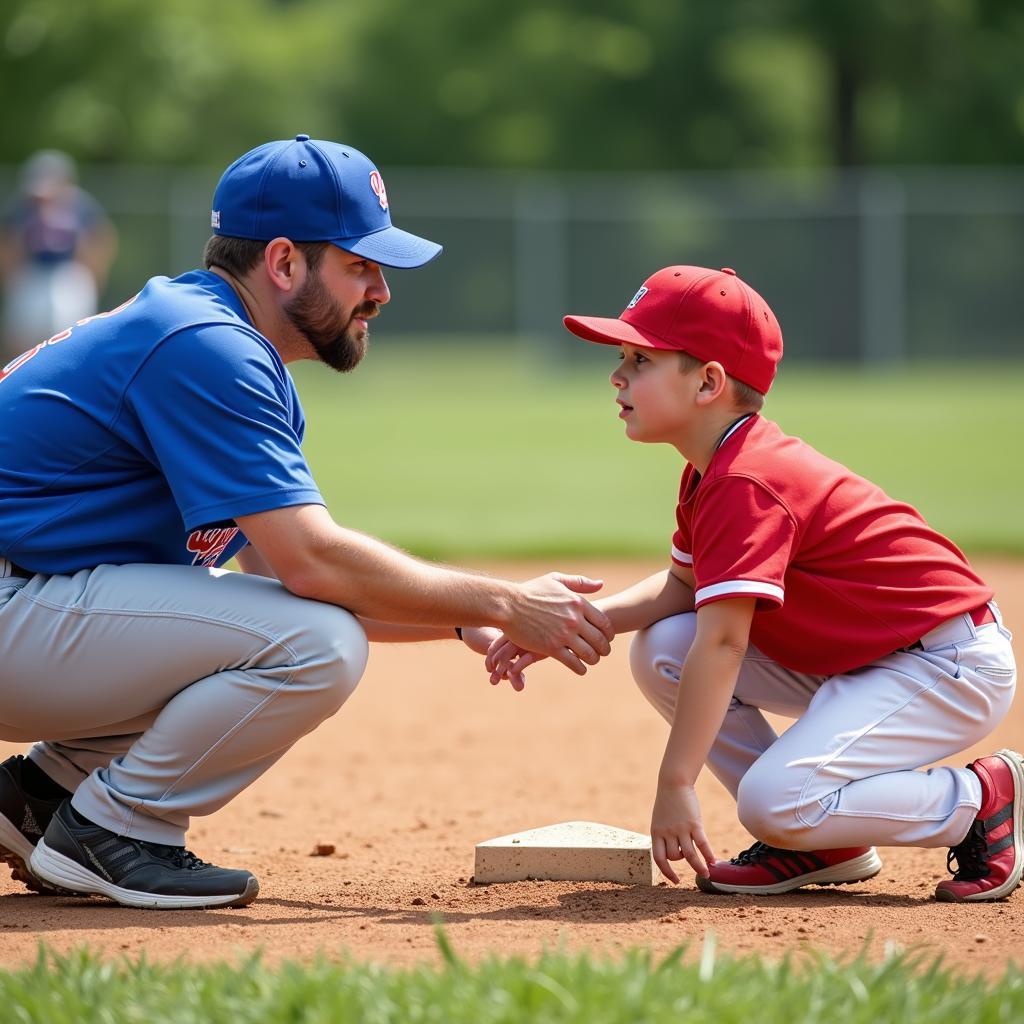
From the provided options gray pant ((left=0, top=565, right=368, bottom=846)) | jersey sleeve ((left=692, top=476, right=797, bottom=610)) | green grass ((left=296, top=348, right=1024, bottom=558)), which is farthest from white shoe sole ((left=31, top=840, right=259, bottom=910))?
green grass ((left=296, top=348, right=1024, bottom=558))

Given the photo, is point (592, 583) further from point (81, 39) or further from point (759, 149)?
point (759, 149)

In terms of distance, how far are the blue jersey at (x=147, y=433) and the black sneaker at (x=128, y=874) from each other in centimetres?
56

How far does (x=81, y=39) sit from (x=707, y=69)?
1186 centimetres

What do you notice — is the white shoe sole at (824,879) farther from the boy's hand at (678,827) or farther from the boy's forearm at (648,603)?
the boy's forearm at (648,603)

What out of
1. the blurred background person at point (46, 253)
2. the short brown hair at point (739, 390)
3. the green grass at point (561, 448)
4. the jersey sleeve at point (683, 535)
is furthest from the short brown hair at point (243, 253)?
the blurred background person at point (46, 253)

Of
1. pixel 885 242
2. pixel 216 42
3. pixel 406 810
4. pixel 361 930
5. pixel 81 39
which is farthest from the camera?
pixel 216 42

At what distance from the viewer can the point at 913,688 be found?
348 cm

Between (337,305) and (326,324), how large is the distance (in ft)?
0.16

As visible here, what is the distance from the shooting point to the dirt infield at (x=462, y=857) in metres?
3.00

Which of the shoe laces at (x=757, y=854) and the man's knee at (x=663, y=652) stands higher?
the man's knee at (x=663, y=652)

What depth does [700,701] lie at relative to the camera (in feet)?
10.8

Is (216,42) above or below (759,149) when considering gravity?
above

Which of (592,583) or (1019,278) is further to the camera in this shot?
(1019,278)

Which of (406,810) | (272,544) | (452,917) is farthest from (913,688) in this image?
(406,810)
